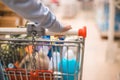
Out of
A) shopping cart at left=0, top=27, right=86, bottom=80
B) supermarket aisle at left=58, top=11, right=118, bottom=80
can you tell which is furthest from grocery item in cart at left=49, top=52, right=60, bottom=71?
supermarket aisle at left=58, top=11, right=118, bottom=80

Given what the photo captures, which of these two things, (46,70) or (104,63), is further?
(104,63)

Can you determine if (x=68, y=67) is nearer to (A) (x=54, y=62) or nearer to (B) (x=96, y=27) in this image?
(A) (x=54, y=62)

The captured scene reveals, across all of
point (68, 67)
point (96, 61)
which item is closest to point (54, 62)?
point (68, 67)

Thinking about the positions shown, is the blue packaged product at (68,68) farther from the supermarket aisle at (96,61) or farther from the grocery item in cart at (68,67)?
the supermarket aisle at (96,61)

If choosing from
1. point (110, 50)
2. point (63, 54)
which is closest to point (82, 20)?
point (110, 50)

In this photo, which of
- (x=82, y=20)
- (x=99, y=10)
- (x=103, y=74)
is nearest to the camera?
(x=103, y=74)

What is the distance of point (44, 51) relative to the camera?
107 centimetres

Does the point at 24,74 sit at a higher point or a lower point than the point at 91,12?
lower

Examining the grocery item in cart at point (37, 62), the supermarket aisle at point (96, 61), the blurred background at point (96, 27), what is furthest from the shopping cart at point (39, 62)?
the supermarket aisle at point (96, 61)

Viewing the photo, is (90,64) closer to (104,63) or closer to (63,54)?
(104,63)

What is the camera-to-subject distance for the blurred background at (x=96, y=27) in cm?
236

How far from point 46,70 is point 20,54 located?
14 cm

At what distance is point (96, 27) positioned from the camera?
389 cm

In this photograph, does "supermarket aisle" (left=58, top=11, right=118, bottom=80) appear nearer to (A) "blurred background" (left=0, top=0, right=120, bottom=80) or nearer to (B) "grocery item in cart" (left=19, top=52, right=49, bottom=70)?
(A) "blurred background" (left=0, top=0, right=120, bottom=80)
